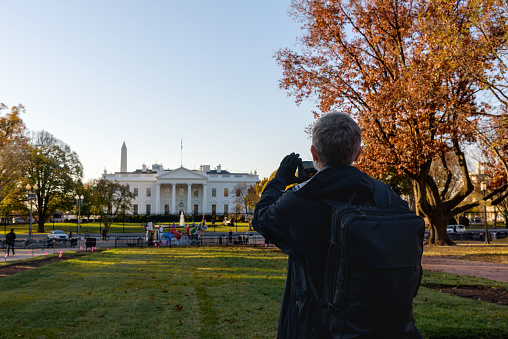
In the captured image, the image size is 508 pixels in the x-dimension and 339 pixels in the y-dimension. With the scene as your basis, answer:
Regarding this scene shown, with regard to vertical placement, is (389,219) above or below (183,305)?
above

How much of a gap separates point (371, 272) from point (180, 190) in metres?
95.7

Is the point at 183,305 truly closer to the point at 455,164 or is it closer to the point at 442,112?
the point at 442,112

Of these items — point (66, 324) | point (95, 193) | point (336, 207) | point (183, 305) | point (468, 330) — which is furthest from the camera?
point (95, 193)

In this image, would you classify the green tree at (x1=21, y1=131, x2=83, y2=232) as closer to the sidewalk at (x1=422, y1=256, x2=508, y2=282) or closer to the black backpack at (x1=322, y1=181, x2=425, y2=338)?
the sidewalk at (x1=422, y1=256, x2=508, y2=282)

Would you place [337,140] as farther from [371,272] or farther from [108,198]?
[108,198]

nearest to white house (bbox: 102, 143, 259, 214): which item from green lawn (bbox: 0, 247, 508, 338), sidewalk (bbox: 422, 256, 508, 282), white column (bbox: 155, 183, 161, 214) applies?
white column (bbox: 155, 183, 161, 214)

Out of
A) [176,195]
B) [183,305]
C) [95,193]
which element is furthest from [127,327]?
[176,195]

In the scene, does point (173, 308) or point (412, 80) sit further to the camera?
point (412, 80)

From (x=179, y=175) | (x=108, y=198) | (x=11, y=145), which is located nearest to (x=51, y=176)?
(x=108, y=198)

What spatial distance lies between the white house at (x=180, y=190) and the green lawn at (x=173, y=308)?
80.6 metres

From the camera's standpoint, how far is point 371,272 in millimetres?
1802

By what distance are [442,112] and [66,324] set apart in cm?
1920

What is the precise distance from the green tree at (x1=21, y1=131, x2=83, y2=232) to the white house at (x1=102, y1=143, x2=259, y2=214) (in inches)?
1439

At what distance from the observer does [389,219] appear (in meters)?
1.86
